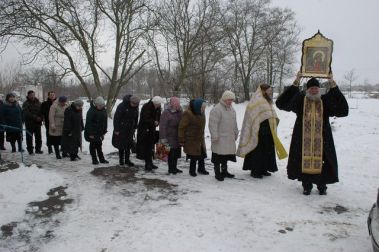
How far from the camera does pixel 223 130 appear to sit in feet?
22.4

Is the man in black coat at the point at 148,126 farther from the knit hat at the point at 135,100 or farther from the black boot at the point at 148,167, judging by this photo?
the knit hat at the point at 135,100

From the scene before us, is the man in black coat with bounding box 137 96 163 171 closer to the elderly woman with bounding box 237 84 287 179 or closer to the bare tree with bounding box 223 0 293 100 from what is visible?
the elderly woman with bounding box 237 84 287 179

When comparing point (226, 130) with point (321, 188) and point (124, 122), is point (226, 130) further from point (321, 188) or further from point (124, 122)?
point (124, 122)

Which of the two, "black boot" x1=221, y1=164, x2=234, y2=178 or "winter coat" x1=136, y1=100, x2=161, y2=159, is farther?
"winter coat" x1=136, y1=100, x2=161, y2=159

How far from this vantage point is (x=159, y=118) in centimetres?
784

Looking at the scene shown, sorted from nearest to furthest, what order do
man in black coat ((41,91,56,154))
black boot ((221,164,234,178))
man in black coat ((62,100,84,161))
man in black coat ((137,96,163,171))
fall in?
1. black boot ((221,164,234,178))
2. man in black coat ((137,96,163,171))
3. man in black coat ((62,100,84,161))
4. man in black coat ((41,91,56,154))

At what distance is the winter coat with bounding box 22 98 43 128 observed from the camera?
9.62 m

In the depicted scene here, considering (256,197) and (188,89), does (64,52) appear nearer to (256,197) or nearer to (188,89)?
(188,89)

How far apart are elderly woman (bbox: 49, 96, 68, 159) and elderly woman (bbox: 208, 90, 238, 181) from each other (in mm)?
4224

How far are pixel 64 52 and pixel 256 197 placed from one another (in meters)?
15.2

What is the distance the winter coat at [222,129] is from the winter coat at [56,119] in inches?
167

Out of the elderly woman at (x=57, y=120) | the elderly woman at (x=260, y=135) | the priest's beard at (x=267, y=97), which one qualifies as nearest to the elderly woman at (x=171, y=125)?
the elderly woman at (x=260, y=135)

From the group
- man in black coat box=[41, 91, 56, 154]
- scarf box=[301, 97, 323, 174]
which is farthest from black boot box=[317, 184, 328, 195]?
man in black coat box=[41, 91, 56, 154]

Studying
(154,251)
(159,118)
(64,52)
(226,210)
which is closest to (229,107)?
(159,118)
